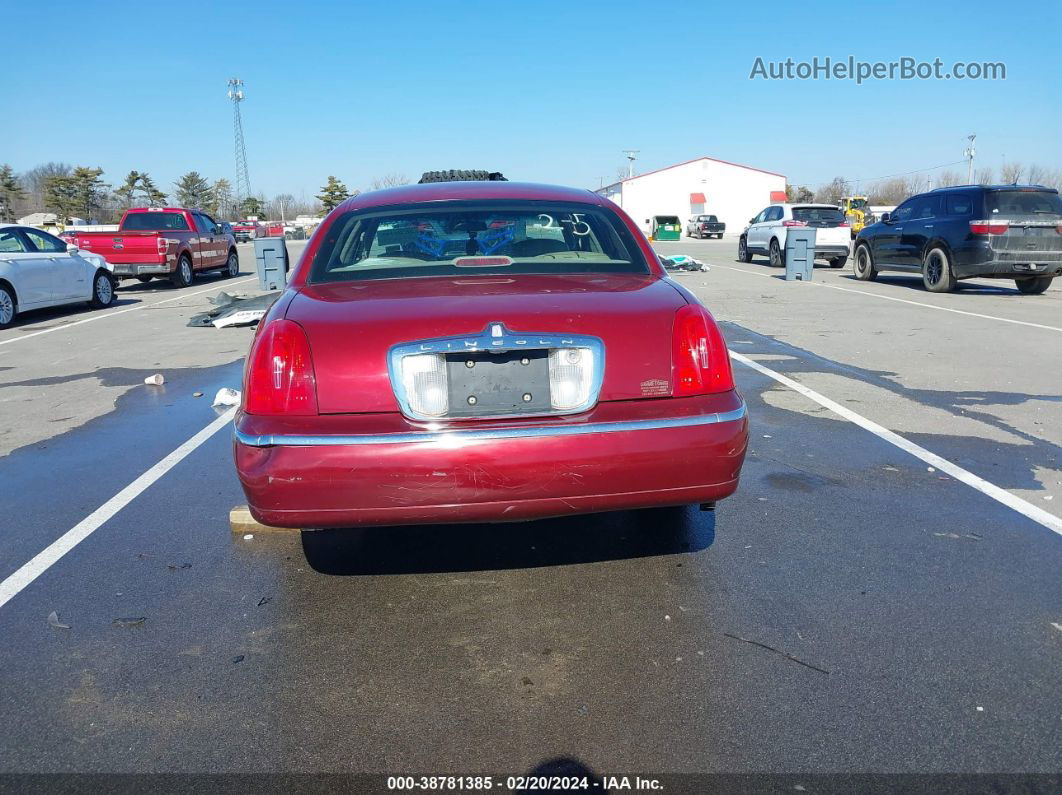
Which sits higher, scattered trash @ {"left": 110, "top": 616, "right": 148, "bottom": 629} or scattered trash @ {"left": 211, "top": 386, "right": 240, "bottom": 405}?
scattered trash @ {"left": 211, "top": 386, "right": 240, "bottom": 405}

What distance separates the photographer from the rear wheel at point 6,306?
12.5m

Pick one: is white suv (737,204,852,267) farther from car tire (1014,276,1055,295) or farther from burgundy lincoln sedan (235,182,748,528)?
burgundy lincoln sedan (235,182,748,528)

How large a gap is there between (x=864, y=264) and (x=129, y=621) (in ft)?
58.9

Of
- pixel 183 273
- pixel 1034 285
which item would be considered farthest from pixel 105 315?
pixel 1034 285

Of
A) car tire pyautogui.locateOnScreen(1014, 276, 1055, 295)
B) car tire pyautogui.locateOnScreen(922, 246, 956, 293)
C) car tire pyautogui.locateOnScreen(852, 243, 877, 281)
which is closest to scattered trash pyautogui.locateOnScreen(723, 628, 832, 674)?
car tire pyautogui.locateOnScreen(922, 246, 956, 293)

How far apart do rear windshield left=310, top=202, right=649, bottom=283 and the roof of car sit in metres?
0.06

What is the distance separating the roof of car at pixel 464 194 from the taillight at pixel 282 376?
3.95ft

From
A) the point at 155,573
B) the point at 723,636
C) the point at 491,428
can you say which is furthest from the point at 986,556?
the point at 155,573

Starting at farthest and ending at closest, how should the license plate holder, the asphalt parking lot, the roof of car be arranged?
the roof of car
the license plate holder
the asphalt parking lot

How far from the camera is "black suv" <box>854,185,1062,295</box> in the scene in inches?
539

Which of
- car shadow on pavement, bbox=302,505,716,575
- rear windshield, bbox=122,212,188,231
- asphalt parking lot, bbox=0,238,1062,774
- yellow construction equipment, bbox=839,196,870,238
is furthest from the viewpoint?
yellow construction equipment, bbox=839,196,870,238

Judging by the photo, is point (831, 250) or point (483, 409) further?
point (831, 250)

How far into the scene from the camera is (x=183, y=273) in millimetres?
19297

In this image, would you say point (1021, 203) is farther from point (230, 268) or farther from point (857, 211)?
point (857, 211)
